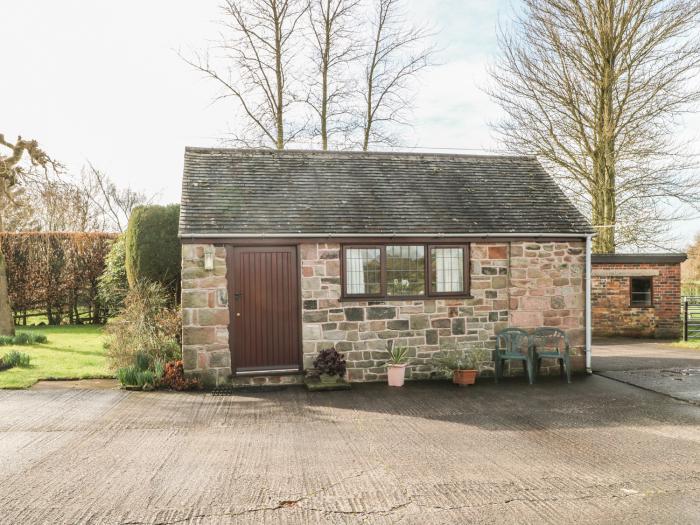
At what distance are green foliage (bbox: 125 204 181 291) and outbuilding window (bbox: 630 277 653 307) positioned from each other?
1361cm

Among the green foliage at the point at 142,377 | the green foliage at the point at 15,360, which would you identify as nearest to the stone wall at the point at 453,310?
the green foliage at the point at 142,377

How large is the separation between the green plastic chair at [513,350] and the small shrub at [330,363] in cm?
295

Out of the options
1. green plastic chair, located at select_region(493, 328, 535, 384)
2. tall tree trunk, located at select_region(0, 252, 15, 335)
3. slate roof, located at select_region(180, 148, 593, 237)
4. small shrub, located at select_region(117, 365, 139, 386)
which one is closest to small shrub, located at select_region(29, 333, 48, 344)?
tall tree trunk, located at select_region(0, 252, 15, 335)

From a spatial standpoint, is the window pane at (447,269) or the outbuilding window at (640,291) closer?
the window pane at (447,269)

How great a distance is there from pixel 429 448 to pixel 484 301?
4.75m

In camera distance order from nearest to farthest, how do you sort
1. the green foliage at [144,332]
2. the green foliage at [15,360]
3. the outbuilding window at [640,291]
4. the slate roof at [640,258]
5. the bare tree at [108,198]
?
the green foliage at [144,332] < the green foliage at [15,360] < the slate roof at [640,258] < the outbuilding window at [640,291] < the bare tree at [108,198]

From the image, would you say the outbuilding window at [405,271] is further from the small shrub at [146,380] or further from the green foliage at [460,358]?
the small shrub at [146,380]

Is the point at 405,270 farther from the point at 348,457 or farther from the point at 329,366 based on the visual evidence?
the point at 348,457

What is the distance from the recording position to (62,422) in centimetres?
724

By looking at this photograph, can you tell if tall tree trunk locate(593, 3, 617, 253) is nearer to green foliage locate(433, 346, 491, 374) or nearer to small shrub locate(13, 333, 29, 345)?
green foliage locate(433, 346, 491, 374)

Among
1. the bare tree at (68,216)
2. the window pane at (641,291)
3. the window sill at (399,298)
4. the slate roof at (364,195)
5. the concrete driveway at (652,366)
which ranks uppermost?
the bare tree at (68,216)

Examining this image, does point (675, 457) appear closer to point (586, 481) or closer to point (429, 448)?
point (586, 481)

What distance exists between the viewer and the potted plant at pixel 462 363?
31.7 ft

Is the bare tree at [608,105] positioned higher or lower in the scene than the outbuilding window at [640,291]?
higher
